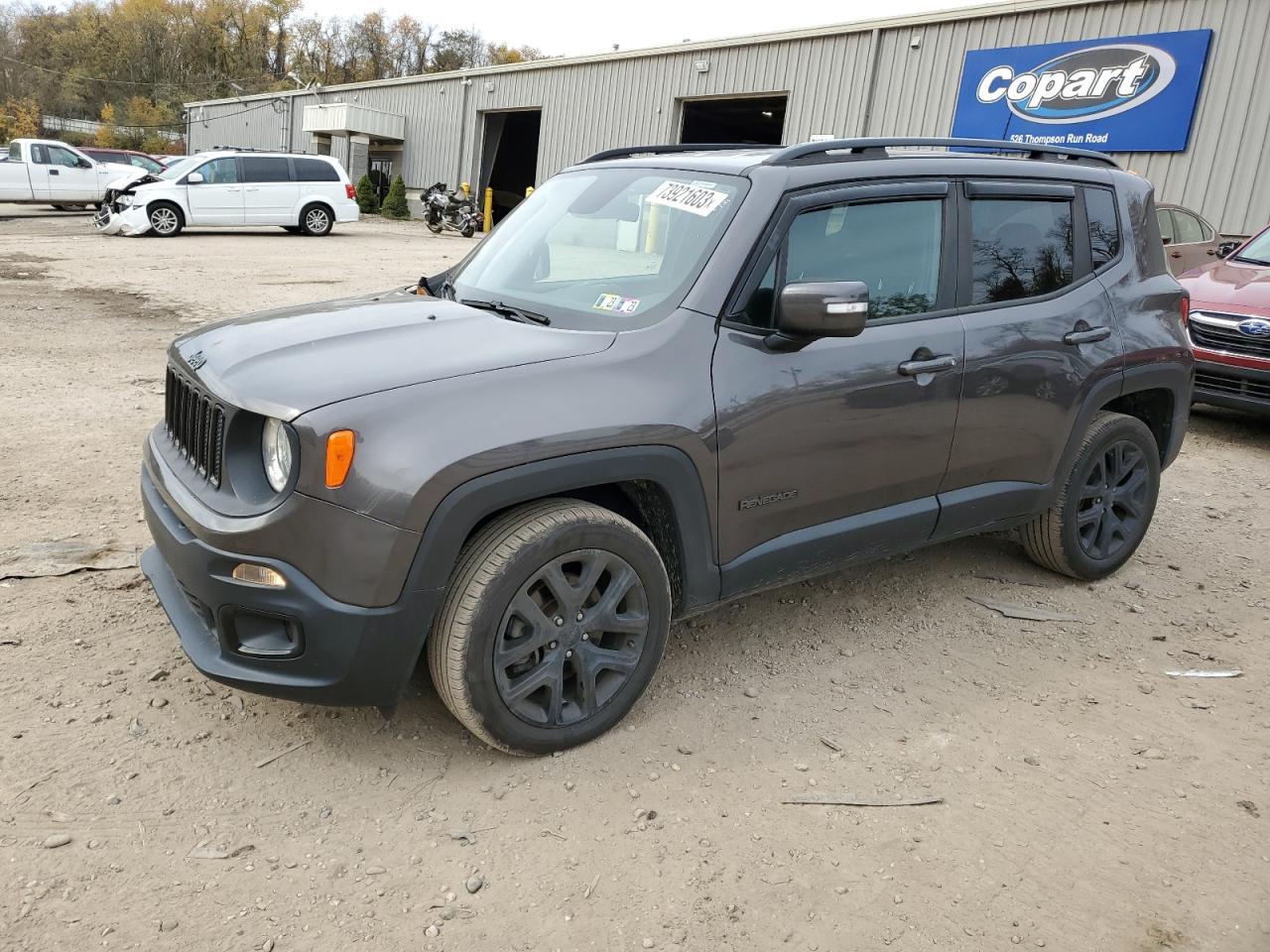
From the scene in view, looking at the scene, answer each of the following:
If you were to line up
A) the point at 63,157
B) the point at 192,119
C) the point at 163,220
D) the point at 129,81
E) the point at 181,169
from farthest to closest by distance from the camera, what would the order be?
1. the point at 129,81
2. the point at 192,119
3. the point at 63,157
4. the point at 181,169
5. the point at 163,220

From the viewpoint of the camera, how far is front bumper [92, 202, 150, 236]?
18.8 metres

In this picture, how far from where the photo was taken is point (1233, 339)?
7.34 m

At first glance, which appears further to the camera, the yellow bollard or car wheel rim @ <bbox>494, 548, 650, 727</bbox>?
the yellow bollard

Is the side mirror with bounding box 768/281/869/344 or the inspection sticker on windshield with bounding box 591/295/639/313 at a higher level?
the side mirror with bounding box 768/281/869/344

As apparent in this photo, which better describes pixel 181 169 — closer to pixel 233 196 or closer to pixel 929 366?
pixel 233 196

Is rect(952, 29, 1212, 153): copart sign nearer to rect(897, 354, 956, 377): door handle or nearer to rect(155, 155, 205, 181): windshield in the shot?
rect(897, 354, 956, 377): door handle

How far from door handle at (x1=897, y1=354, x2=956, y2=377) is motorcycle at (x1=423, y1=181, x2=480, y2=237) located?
78.8 ft

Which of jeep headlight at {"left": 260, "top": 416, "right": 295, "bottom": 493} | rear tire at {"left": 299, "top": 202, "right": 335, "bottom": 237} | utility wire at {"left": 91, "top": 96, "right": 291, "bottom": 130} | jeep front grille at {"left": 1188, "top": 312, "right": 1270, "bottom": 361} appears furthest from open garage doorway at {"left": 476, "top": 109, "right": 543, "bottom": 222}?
jeep headlight at {"left": 260, "top": 416, "right": 295, "bottom": 493}

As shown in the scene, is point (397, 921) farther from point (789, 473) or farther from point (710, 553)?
point (789, 473)

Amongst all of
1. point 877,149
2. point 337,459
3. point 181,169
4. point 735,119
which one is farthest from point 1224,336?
point 735,119

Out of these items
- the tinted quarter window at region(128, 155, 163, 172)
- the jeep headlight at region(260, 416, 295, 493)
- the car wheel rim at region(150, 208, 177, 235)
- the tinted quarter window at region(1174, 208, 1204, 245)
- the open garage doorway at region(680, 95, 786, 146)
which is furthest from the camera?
the tinted quarter window at region(128, 155, 163, 172)

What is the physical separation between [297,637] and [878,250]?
7.53 ft

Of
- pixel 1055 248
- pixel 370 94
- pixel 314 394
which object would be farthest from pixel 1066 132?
pixel 370 94

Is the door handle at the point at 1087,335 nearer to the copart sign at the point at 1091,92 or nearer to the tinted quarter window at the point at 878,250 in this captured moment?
the tinted quarter window at the point at 878,250
